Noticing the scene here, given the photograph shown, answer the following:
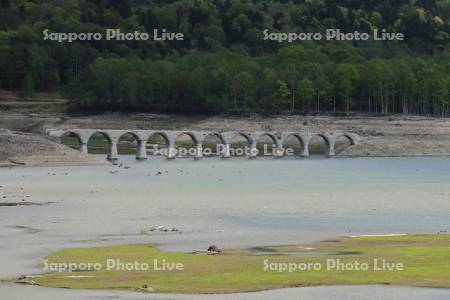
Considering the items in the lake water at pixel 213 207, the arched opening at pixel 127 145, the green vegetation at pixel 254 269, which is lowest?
the lake water at pixel 213 207

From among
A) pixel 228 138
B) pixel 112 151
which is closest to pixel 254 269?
pixel 112 151

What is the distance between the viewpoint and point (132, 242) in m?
52.3

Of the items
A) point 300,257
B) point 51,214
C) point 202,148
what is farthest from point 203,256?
point 202,148

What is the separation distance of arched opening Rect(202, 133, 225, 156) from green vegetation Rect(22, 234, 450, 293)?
96.0 meters

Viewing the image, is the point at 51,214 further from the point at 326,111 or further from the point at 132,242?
the point at 326,111

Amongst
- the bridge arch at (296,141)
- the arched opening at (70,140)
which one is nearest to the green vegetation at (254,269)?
the arched opening at (70,140)

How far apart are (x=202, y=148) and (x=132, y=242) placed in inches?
3780

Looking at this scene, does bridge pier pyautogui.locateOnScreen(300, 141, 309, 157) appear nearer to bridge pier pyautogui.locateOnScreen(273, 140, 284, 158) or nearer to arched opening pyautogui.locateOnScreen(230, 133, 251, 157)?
bridge pier pyautogui.locateOnScreen(273, 140, 284, 158)

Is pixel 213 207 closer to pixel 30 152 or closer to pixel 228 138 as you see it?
pixel 30 152

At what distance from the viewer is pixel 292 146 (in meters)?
156

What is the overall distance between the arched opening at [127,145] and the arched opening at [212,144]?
25.9ft

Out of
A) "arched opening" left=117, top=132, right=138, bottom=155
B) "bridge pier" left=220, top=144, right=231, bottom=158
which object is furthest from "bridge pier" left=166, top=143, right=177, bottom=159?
"bridge pier" left=220, top=144, right=231, bottom=158

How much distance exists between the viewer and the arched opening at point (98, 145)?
142500 mm

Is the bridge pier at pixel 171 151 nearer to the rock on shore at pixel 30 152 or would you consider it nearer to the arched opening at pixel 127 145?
the arched opening at pixel 127 145
